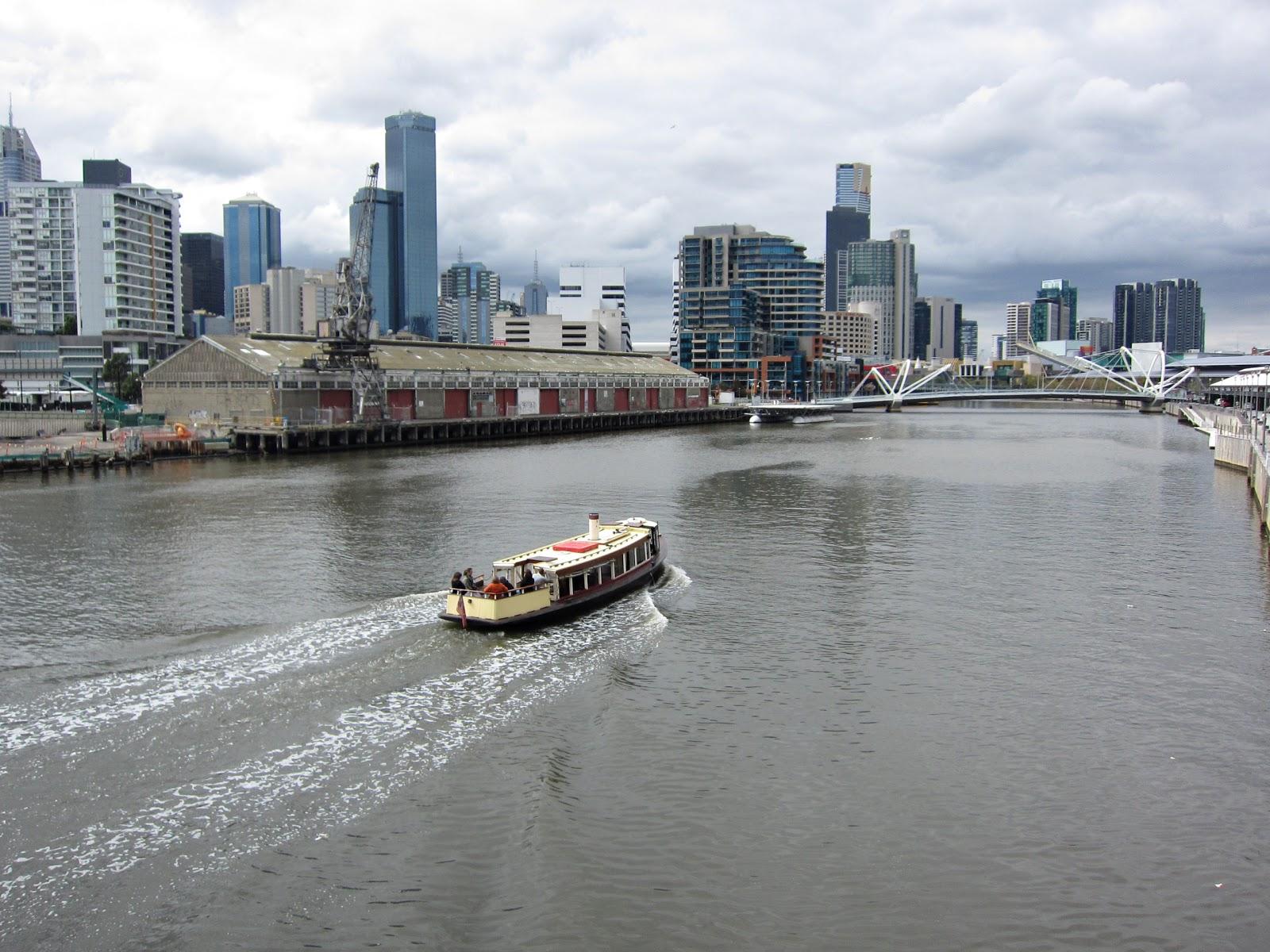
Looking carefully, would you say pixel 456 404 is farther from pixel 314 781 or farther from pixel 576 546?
pixel 314 781

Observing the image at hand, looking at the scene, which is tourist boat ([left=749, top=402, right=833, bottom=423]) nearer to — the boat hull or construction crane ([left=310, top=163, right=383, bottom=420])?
construction crane ([left=310, top=163, right=383, bottom=420])

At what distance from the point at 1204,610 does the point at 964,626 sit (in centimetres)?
833

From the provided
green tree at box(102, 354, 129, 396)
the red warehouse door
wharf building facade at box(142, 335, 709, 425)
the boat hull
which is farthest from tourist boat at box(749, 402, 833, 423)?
the boat hull

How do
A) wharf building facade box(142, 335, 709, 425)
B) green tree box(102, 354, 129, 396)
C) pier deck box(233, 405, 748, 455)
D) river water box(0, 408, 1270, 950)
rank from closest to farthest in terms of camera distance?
river water box(0, 408, 1270, 950) → pier deck box(233, 405, 748, 455) → wharf building facade box(142, 335, 709, 425) → green tree box(102, 354, 129, 396)

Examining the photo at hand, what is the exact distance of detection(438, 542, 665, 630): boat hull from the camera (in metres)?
26.6

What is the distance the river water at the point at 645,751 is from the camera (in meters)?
14.5

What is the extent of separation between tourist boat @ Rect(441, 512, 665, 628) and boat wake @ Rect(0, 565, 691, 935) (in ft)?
2.30

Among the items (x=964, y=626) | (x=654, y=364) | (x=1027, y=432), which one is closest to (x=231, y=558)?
(x=964, y=626)

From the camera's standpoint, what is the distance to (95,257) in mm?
150625

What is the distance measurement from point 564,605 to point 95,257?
491ft

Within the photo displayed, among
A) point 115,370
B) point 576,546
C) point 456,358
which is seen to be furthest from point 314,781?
point 115,370

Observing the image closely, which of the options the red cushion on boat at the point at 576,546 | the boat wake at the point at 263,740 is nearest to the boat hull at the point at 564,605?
the boat wake at the point at 263,740

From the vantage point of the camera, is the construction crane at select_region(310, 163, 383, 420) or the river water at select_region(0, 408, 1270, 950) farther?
the construction crane at select_region(310, 163, 383, 420)

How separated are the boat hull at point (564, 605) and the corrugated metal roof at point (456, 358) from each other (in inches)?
2485
